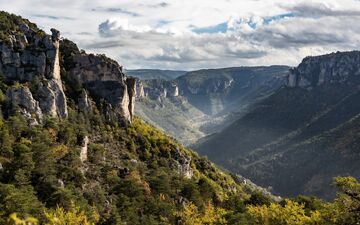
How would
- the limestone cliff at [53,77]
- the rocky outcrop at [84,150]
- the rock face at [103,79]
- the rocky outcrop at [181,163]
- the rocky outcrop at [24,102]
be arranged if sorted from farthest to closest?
the rocky outcrop at [181,163], the rock face at [103,79], the limestone cliff at [53,77], the rocky outcrop at [84,150], the rocky outcrop at [24,102]

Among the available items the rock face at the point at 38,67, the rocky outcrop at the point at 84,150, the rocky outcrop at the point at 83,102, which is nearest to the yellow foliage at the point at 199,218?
the rocky outcrop at the point at 84,150

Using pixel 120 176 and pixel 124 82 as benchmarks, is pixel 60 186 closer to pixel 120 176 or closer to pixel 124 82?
pixel 120 176

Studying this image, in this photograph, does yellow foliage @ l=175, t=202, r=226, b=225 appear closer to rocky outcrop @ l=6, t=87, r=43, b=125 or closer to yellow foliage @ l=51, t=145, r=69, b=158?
yellow foliage @ l=51, t=145, r=69, b=158

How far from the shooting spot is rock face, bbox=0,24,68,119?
143 m

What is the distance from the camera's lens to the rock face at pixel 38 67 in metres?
Result: 143

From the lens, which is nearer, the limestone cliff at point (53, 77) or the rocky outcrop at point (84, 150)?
the rocky outcrop at point (84, 150)

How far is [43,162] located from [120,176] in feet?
104

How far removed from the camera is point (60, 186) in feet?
337

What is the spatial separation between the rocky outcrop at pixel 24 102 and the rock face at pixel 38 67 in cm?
221

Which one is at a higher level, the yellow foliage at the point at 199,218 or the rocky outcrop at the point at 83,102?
the rocky outcrop at the point at 83,102

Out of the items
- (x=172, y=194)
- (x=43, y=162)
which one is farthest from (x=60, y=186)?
(x=172, y=194)

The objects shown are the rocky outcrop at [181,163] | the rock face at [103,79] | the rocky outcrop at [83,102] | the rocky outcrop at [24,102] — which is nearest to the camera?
the rocky outcrop at [24,102]

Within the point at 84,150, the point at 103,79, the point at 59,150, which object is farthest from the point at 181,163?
the point at 59,150

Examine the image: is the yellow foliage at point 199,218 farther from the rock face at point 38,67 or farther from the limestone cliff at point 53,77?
the rock face at point 38,67
